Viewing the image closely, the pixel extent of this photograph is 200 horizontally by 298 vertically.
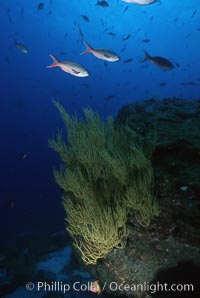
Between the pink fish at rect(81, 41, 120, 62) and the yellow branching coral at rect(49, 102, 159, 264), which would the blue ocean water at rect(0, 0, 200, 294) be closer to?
the pink fish at rect(81, 41, 120, 62)

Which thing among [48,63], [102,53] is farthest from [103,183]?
[48,63]

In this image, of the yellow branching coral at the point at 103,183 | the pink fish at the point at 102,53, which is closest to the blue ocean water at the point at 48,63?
the pink fish at the point at 102,53

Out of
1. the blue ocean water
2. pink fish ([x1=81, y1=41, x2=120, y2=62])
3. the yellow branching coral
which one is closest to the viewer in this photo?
the yellow branching coral

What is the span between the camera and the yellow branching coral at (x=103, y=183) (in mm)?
3861

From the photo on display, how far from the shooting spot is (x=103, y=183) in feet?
14.3

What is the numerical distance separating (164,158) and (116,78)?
5390 cm

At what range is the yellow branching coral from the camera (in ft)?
12.7

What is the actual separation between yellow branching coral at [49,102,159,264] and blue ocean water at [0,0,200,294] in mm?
20092

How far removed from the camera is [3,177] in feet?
117

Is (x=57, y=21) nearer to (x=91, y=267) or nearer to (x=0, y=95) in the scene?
(x=0, y=95)

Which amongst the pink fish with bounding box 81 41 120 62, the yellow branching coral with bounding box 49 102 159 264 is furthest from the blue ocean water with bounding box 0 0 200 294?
the yellow branching coral with bounding box 49 102 159 264

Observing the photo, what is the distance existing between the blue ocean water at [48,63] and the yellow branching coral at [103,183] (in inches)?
791

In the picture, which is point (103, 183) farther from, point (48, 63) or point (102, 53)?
point (48, 63)

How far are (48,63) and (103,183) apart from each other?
43.4m
